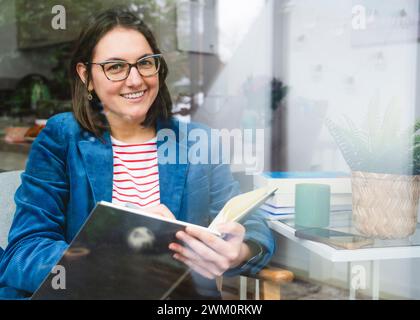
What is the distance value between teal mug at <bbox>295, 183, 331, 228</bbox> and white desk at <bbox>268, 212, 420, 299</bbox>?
1.1 inches

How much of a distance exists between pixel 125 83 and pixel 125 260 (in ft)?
1.51

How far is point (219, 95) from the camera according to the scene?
154 cm

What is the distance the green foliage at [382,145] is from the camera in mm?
1400

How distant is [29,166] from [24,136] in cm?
9

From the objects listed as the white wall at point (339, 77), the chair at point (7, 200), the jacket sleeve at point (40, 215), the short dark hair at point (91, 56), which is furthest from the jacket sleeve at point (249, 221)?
the chair at point (7, 200)

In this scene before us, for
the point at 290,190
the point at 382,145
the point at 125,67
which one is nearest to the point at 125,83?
the point at 125,67


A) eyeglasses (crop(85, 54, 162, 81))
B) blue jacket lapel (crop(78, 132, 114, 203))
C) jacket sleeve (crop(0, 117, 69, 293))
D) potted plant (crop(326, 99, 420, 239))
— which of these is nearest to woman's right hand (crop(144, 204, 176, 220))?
blue jacket lapel (crop(78, 132, 114, 203))

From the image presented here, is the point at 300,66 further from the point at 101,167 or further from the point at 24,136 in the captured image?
the point at 24,136

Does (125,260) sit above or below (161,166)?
below

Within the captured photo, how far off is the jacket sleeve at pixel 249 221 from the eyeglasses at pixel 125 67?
12.9 inches

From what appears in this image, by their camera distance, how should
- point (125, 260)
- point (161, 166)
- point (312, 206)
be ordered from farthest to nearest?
point (312, 206) → point (161, 166) → point (125, 260)

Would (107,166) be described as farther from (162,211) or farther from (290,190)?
(290,190)

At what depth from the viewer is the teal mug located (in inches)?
59.1

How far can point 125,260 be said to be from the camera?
4.17 feet
